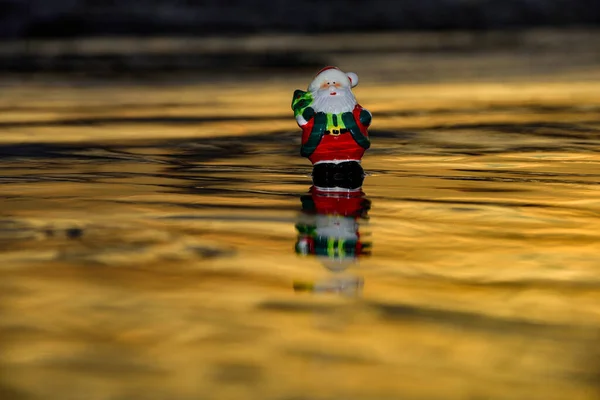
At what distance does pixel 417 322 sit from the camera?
4.18 m

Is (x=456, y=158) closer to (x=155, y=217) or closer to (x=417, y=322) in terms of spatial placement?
(x=155, y=217)

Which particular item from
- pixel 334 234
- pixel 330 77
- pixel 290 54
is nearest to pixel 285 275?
pixel 334 234

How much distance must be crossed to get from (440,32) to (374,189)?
24955 mm

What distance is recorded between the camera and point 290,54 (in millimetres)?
22328

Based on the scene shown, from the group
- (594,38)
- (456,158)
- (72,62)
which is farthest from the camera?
(594,38)

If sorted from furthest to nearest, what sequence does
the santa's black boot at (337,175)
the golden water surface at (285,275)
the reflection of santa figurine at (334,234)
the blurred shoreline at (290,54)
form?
the blurred shoreline at (290,54)
the santa's black boot at (337,175)
the reflection of santa figurine at (334,234)
the golden water surface at (285,275)

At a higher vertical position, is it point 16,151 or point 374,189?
point 16,151

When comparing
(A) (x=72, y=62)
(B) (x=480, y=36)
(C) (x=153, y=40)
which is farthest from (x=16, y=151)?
(B) (x=480, y=36)

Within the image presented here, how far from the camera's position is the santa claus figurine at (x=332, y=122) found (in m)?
6.89

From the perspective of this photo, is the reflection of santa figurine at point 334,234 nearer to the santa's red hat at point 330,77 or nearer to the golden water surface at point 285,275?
the golden water surface at point 285,275

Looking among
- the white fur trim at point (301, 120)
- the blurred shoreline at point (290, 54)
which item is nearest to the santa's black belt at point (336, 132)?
the white fur trim at point (301, 120)

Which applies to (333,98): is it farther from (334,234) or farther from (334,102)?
(334,234)

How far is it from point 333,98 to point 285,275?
7.11ft

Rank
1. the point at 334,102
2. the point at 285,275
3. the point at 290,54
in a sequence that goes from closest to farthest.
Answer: the point at 285,275 → the point at 334,102 → the point at 290,54
